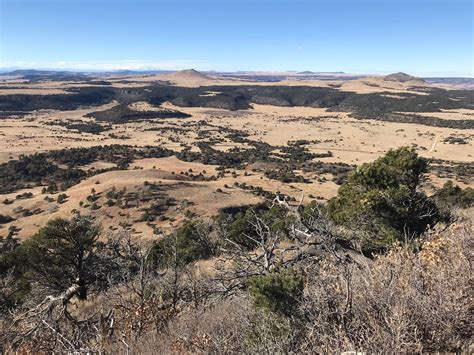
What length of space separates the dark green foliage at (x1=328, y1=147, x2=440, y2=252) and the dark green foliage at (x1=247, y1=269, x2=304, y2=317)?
835cm

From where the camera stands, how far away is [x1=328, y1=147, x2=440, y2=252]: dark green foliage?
571 inches

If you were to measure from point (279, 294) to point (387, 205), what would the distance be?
1026 centimetres

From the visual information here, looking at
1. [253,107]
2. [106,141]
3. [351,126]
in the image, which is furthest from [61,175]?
[253,107]

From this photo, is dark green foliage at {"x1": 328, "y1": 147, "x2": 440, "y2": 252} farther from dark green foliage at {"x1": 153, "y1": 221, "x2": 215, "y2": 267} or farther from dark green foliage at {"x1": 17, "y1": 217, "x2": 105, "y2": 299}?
dark green foliage at {"x1": 17, "y1": 217, "x2": 105, "y2": 299}

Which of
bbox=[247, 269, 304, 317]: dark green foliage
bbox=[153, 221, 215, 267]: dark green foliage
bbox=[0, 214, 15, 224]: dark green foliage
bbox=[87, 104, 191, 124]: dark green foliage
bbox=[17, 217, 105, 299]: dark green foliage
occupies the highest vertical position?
bbox=[247, 269, 304, 317]: dark green foliage

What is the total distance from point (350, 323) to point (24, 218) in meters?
41.2

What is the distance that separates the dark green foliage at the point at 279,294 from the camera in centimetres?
561

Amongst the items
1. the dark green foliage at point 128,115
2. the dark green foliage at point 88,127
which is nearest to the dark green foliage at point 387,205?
the dark green foliage at point 88,127

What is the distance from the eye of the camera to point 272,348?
186 inches

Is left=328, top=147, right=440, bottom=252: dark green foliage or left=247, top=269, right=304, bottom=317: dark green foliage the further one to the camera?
left=328, top=147, right=440, bottom=252: dark green foliage

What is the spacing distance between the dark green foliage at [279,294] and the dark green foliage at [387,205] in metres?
8.35

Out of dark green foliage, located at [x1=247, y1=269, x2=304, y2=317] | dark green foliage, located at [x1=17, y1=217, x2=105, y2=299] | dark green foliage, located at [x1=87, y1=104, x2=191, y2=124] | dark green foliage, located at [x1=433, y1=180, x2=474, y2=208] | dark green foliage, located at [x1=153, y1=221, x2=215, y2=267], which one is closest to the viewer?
dark green foliage, located at [x1=247, y1=269, x2=304, y2=317]

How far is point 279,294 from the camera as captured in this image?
5688mm

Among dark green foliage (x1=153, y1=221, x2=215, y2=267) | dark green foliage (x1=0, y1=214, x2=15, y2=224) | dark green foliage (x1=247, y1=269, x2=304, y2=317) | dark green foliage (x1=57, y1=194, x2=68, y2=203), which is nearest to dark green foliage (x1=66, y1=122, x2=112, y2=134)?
dark green foliage (x1=57, y1=194, x2=68, y2=203)
